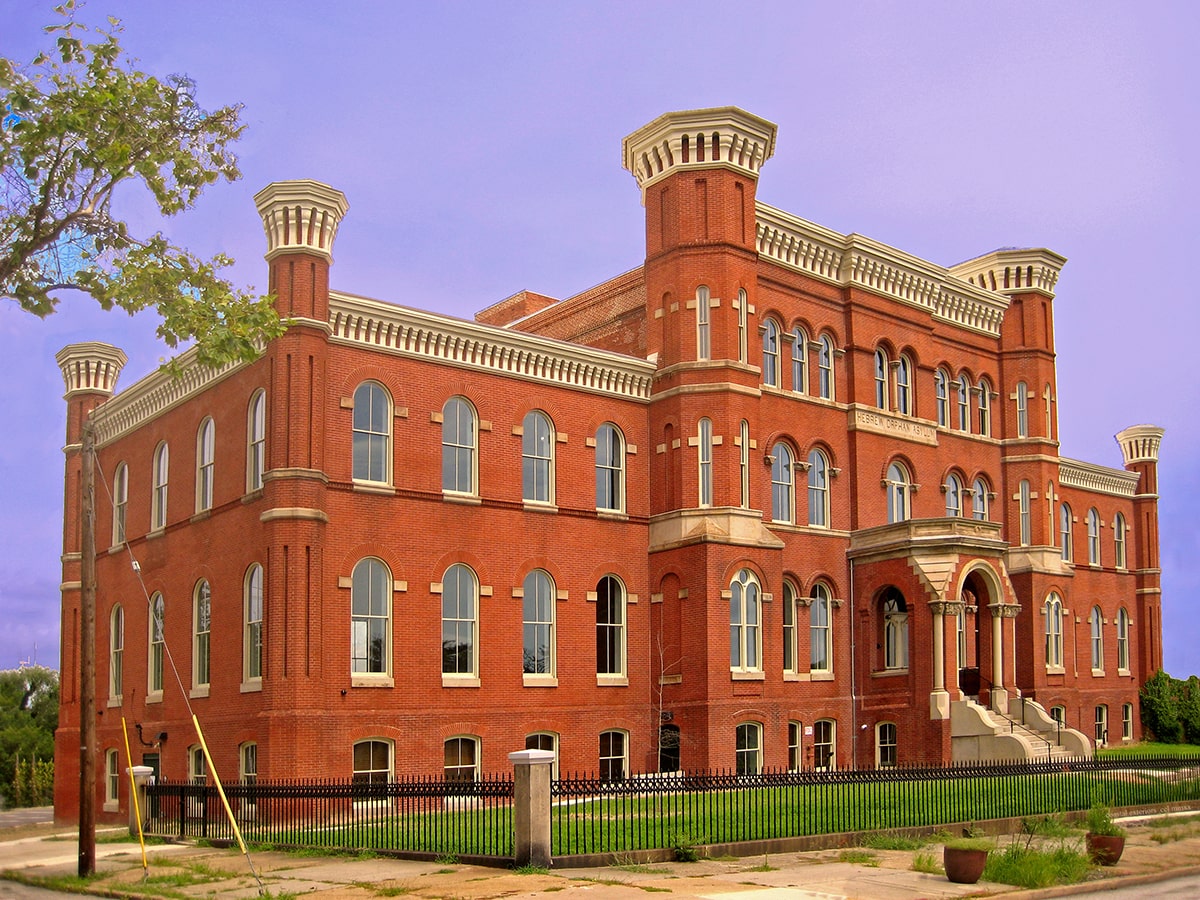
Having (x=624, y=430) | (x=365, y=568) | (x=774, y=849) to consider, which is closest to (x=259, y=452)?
(x=365, y=568)

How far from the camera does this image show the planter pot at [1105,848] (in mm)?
20047

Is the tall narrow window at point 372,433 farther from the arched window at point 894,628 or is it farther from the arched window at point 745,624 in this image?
the arched window at point 894,628

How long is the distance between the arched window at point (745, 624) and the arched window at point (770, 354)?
19.7 ft

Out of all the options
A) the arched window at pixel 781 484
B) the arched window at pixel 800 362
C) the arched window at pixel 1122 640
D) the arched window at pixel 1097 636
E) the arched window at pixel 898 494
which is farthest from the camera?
the arched window at pixel 1122 640

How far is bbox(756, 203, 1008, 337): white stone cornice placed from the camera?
1527 inches

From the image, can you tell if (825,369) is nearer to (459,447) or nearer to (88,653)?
(459,447)

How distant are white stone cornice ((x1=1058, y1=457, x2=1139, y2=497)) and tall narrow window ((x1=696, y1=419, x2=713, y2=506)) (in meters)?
21.2

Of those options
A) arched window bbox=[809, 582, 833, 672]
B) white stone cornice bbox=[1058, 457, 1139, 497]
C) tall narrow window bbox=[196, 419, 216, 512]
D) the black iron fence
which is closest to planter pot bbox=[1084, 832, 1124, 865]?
the black iron fence

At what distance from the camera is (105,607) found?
4041 centimetres

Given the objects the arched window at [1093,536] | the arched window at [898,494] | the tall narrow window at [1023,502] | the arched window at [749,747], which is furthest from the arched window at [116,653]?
the arched window at [1093,536]

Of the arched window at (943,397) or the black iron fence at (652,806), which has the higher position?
the arched window at (943,397)

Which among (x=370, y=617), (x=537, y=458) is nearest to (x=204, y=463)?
(x=370, y=617)

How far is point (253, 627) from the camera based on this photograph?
3145 cm

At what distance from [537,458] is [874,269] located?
43.8 ft
